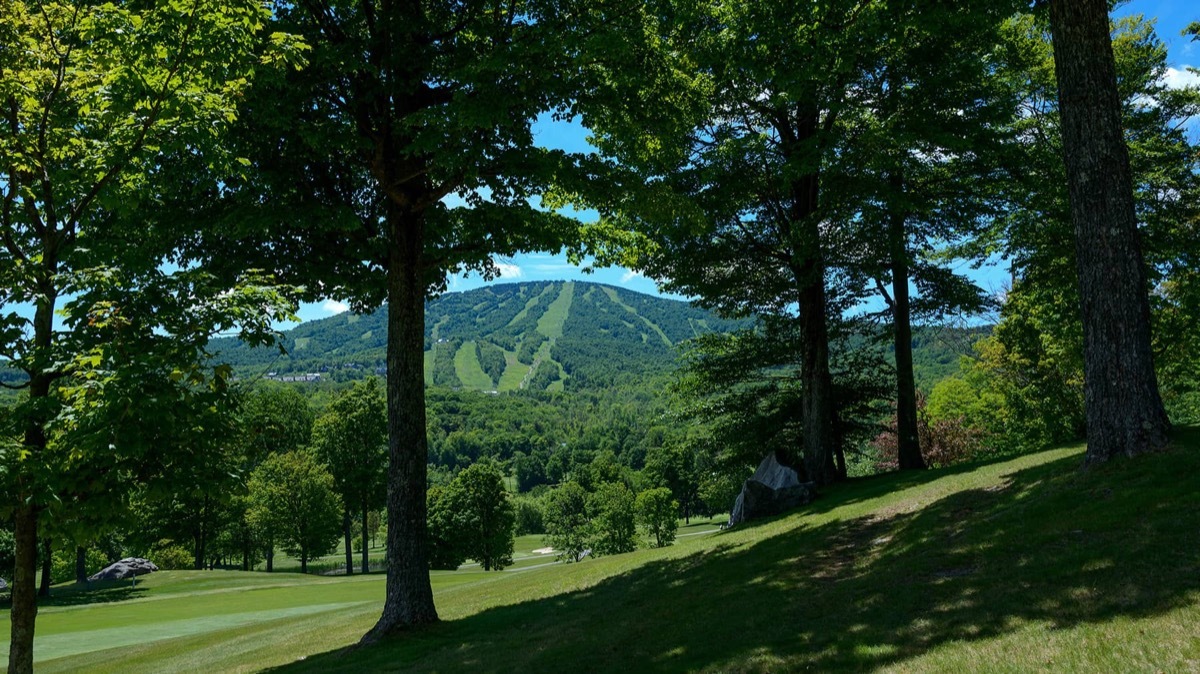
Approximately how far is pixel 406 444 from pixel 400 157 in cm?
513

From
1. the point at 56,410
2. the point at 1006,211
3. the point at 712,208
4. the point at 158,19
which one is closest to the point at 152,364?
the point at 56,410

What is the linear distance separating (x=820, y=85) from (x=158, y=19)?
1494 cm

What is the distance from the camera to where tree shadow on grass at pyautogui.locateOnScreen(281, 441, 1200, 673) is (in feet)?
18.4

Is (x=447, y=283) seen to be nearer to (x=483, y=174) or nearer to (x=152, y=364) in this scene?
(x=483, y=174)

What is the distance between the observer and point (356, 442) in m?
49.4

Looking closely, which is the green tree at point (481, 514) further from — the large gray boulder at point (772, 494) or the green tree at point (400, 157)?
the green tree at point (400, 157)

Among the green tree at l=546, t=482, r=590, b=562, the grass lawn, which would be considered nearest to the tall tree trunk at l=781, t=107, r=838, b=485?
the grass lawn

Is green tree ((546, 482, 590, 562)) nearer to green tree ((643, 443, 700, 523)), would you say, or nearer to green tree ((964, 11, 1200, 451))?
green tree ((643, 443, 700, 523))

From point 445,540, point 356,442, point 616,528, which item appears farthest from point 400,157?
point 616,528

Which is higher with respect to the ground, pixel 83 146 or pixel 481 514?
pixel 83 146

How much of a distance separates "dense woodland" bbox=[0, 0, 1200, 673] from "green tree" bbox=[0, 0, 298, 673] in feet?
0.14

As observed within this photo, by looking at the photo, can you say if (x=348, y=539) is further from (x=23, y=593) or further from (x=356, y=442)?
(x=23, y=593)

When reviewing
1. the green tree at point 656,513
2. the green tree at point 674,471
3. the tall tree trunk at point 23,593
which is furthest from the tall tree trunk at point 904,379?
the green tree at point 674,471

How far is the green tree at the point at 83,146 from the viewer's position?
6859 millimetres
